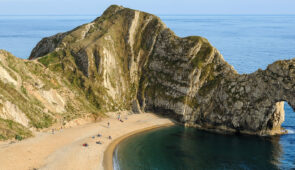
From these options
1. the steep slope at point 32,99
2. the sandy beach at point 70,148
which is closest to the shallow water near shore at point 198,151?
the sandy beach at point 70,148

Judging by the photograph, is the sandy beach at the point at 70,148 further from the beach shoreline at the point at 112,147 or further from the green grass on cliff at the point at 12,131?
the green grass on cliff at the point at 12,131

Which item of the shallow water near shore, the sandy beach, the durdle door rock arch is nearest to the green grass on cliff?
the sandy beach

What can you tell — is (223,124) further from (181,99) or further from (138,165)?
(138,165)

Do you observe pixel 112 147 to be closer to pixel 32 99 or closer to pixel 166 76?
pixel 32 99

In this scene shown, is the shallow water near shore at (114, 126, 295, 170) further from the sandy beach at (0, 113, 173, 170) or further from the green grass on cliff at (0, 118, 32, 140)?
the green grass on cliff at (0, 118, 32, 140)

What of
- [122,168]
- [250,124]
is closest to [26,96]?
[122,168]
